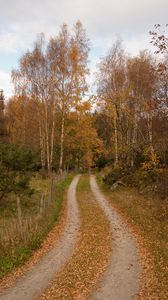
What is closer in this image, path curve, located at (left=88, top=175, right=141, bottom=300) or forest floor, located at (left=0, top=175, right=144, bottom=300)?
path curve, located at (left=88, top=175, right=141, bottom=300)

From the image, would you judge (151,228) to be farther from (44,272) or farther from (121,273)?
(44,272)

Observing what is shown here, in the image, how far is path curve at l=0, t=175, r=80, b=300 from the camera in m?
9.50

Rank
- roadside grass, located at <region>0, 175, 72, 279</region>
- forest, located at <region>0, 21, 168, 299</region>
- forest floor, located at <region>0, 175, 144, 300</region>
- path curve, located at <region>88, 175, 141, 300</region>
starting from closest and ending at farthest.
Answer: path curve, located at <region>88, 175, 141, 300</region>, forest floor, located at <region>0, 175, 144, 300</region>, roadside grass, located at <region>0, 175, 72, 279</region>, forest, located at <region>0, 21, 168, 299</region>

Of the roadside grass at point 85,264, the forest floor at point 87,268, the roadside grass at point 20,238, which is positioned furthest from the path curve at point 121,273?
the roadside grass at point 20,238

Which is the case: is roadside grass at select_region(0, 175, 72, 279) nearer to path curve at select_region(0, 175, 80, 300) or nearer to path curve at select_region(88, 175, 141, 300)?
path curve at select_region(0, 175, 80, 300)

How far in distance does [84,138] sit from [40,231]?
3657 cm

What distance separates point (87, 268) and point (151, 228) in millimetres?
5780

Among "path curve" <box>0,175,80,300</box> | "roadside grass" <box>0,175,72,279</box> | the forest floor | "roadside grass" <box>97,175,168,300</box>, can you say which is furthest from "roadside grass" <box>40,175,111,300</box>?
"roadside grass" <box>0,175,72,279</box>

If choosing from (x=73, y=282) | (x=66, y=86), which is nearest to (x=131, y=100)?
(x=66, y=86)

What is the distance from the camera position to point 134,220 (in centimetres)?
1855

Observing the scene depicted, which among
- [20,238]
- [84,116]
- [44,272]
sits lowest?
[44,272]

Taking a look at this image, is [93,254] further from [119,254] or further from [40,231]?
[40,231]

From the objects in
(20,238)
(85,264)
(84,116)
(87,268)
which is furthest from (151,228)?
(84,116)

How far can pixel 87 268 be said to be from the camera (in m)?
11.4
